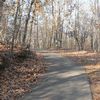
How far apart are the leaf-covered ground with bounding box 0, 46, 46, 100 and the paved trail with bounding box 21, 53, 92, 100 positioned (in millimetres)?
531

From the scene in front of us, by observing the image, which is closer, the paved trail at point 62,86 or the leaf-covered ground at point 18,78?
the paved trail at point 62,86

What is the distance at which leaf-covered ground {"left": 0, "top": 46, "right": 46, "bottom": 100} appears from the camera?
15305 mm

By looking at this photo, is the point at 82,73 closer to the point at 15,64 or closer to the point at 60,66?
the point at 60,66

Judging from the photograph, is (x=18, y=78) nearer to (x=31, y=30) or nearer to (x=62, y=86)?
(x=62, y=86)

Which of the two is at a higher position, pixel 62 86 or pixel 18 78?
pixel 18 78

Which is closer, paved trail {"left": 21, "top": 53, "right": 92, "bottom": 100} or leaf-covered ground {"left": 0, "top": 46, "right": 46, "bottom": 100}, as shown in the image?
paved trail {"left": 21, "top": 53, "right": 92, "bottom": 100}

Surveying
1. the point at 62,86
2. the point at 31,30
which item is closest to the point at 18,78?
the point at 62,86

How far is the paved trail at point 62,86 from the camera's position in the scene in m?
14.7

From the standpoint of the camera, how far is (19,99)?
14328 millimetres

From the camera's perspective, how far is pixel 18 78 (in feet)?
60.3

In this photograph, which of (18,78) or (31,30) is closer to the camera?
(18,78)

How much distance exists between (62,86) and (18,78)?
3069 mm

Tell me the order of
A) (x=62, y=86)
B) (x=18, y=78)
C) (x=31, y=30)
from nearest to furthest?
(x=62, y=86)
(x=18, y=78)
(x=31, y=30)

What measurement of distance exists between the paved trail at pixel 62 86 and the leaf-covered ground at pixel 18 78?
0.53 metres
